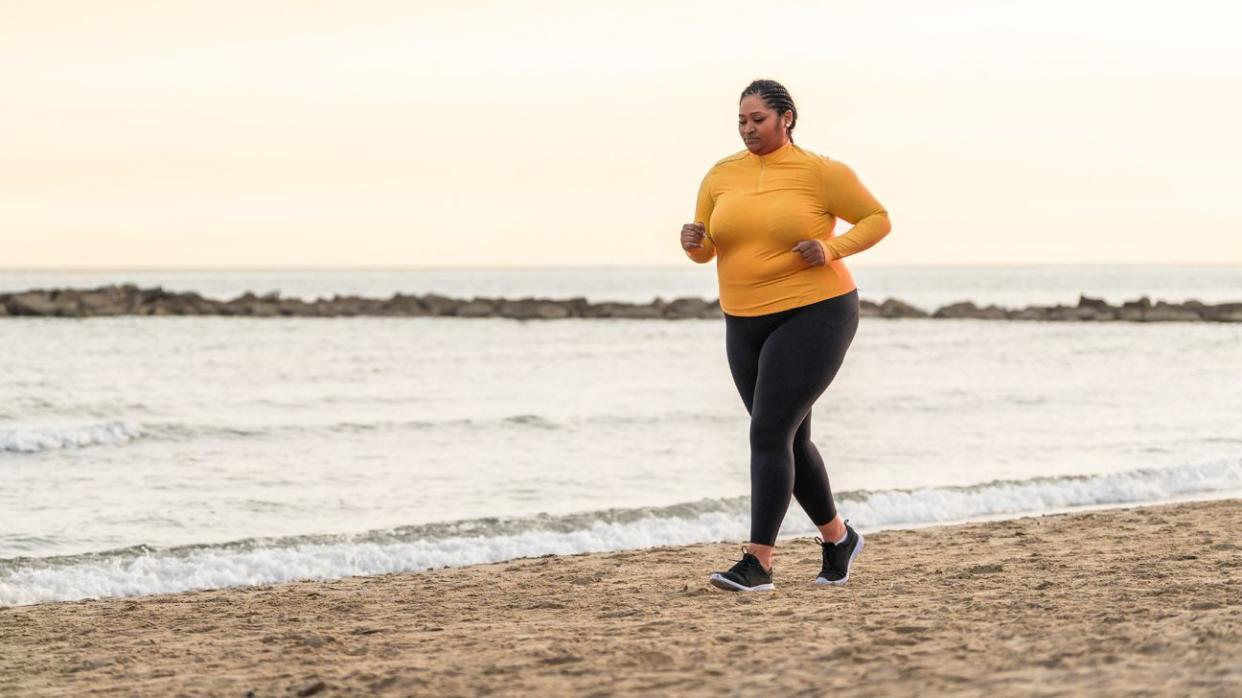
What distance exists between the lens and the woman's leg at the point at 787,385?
16.3ft

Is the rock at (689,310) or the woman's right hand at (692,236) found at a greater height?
the woman's right hand at (692,236)

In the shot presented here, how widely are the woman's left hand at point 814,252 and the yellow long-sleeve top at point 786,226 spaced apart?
0.05 metres

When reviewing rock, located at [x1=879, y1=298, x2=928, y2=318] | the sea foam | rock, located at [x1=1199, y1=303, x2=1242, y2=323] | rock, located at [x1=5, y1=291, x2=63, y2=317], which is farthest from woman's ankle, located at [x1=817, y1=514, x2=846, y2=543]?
rock, located at [x1=5, y1=291, x2=63, y2=317]

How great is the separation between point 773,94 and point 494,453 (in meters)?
8.16

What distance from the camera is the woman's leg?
496 cm

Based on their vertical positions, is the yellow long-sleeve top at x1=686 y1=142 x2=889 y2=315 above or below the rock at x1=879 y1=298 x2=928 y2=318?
above

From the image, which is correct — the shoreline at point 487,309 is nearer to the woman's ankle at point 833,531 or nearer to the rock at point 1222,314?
the rock at point 1222,314

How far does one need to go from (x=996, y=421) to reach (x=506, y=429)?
5.38m

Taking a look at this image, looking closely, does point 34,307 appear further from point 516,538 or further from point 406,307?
point 516,538

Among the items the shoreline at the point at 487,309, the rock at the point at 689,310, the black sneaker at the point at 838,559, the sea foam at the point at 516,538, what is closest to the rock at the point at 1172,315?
the shoreline at the point at 487,309

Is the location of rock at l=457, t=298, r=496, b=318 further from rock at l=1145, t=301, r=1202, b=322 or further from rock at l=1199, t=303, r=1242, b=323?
rock at l=1199, t=303, r=1242, b=323

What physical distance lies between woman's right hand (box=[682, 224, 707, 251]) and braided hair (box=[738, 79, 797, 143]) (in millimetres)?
505

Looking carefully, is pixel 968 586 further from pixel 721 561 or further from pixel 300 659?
pixel 300 659

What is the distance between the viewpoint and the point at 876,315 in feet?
153
